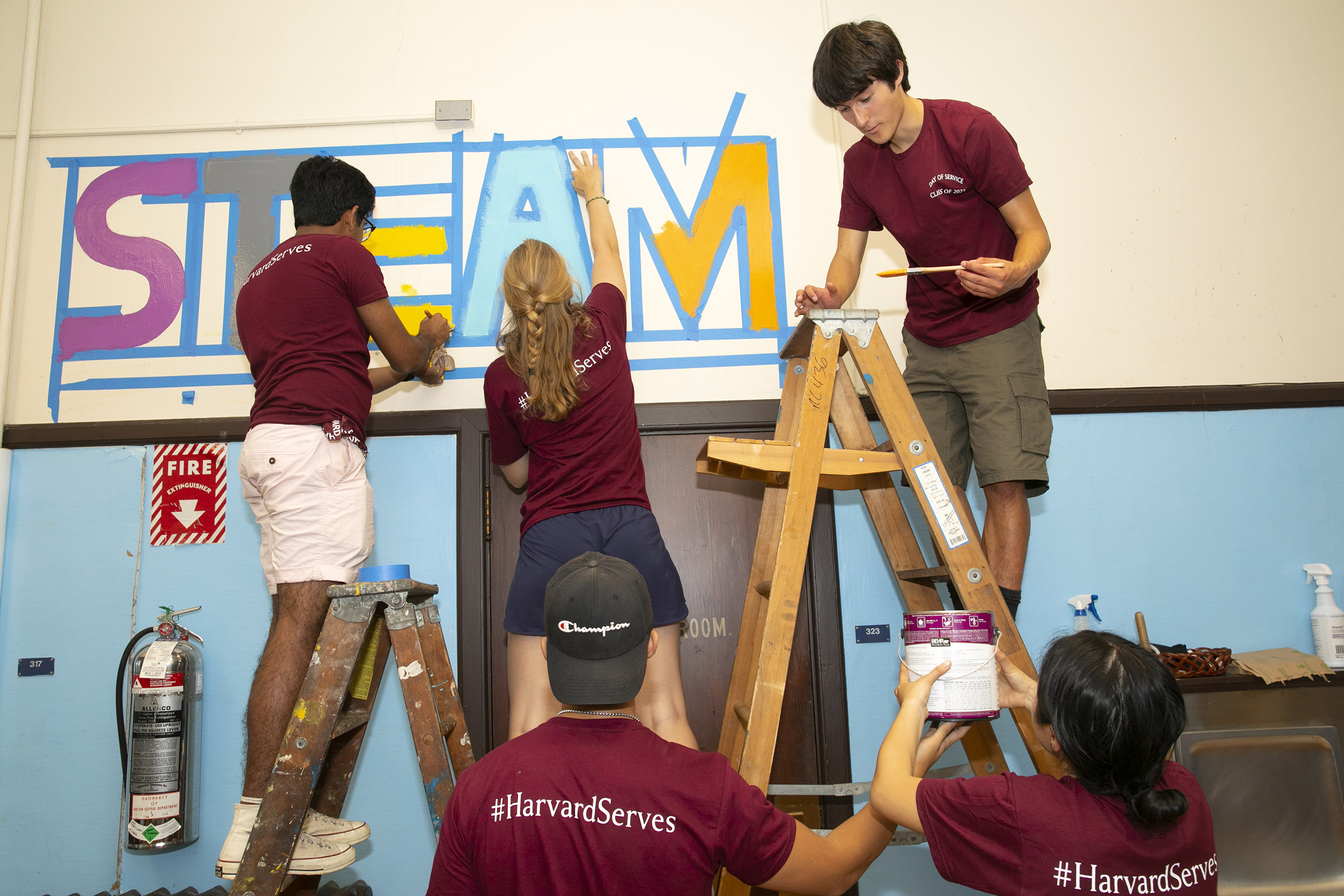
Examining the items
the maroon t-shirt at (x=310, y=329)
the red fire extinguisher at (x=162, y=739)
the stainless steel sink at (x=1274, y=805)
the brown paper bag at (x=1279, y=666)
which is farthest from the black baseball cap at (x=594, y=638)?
the brown paper bag at (x=1279, y=666)

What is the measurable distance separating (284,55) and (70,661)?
1997 millimetres

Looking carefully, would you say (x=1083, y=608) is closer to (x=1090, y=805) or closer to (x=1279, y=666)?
(x=1279, y=666)

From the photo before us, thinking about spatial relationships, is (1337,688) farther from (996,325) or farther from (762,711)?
(762,711)

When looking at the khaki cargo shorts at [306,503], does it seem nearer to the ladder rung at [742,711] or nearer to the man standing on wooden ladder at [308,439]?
the man standing on wooden ladder at [308,439]

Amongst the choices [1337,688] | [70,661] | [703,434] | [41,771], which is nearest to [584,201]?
[703,434]

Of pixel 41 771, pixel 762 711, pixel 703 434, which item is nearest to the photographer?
pixel 762 711

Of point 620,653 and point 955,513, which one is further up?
point 955,513

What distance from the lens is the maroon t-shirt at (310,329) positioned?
1.86 metres

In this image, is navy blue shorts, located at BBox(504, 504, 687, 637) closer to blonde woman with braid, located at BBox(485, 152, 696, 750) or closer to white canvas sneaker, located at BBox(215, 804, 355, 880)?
blonde woman with braid, located at BBox(485, 152, 696, 750)

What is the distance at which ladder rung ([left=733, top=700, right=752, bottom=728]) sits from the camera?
5.95 feet

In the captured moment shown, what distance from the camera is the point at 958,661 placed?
1.34 metres

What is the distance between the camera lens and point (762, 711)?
1.55 meters

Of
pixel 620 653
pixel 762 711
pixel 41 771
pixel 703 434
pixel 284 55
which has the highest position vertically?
pixel 284 55

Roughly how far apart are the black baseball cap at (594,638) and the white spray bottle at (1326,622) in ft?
7.57
